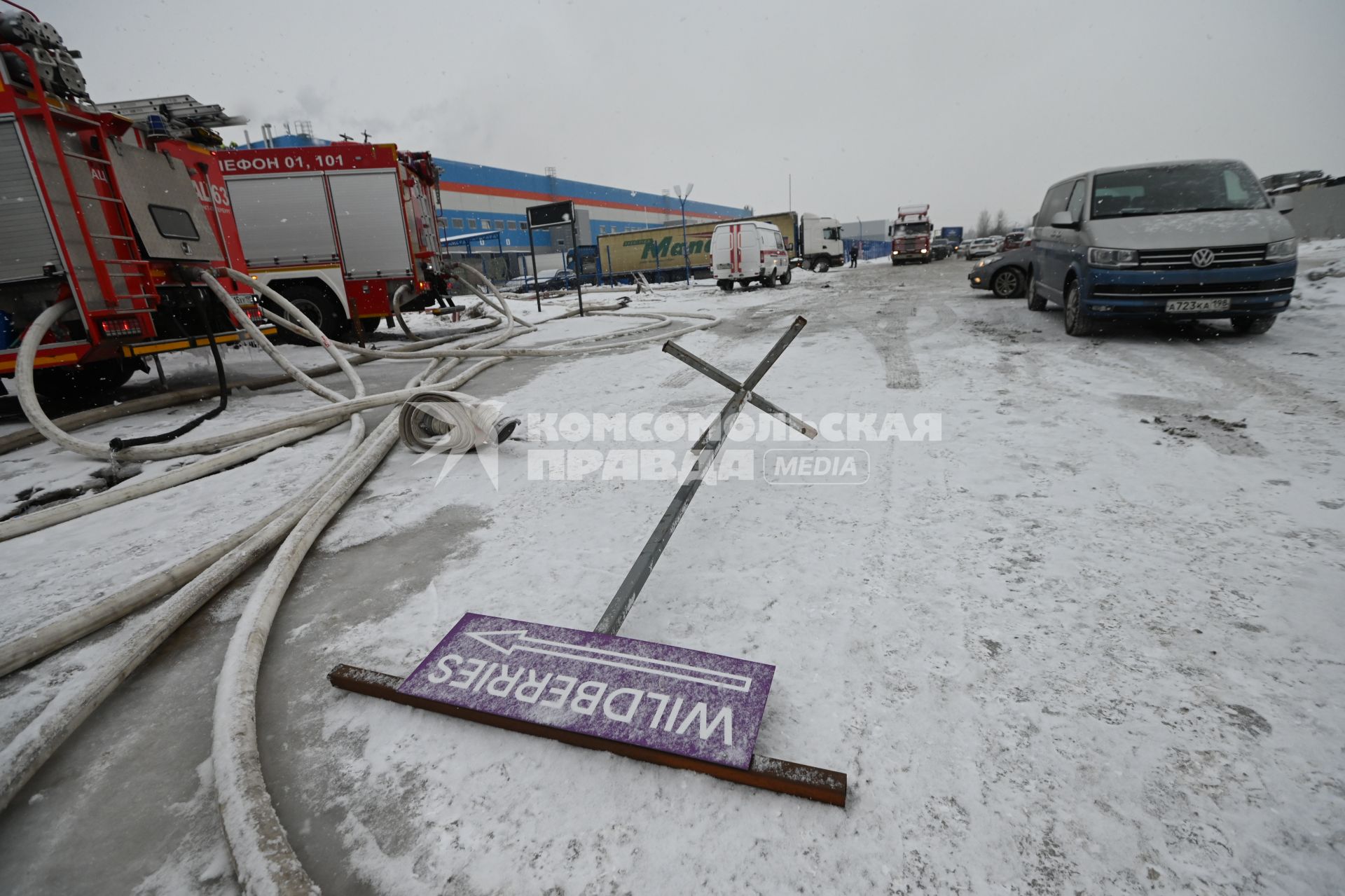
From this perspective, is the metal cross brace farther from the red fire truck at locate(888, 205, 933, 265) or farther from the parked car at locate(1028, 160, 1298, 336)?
the red fire truck at locate(888, 205, 933, 265)

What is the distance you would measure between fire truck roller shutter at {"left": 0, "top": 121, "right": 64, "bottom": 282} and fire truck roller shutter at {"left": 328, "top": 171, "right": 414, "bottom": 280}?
16.9 ft

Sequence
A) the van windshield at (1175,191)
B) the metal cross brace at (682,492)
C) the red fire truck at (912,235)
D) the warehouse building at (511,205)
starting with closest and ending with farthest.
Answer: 1. the metal cross brace at (682,492)
2. the van windshield at (1175,191)
3. the red fire truck at (912,235)
4. the warehouse building at (511,205)

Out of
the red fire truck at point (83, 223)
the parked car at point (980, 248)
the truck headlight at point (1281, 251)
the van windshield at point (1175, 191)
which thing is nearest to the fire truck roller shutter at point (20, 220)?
the red fire truck at point (83, 223)

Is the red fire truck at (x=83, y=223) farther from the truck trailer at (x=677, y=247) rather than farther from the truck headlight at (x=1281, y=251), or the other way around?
the truck trailer at (x=677, y=247)

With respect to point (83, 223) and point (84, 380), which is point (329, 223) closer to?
point (84, 380)

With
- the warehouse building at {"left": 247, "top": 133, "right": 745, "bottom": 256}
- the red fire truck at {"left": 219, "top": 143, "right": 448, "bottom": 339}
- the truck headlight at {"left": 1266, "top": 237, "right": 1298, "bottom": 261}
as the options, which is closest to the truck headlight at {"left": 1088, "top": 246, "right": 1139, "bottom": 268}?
the truck headlight at {"left": 1266, "top": 237, "right": 1298, "bottom": 261}

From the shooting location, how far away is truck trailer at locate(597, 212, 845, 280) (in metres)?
26.1

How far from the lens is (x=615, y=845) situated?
137 centimetres

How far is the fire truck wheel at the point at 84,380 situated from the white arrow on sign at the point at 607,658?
6289 millimetres

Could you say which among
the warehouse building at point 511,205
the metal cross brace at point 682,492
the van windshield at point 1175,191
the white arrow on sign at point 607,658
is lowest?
the white arrow on sign at point 607,658

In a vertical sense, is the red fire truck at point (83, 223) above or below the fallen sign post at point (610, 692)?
above

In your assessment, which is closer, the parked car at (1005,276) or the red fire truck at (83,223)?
the red fire truck at (83,223)

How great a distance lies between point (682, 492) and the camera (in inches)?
95.1

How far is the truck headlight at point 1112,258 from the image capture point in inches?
222
